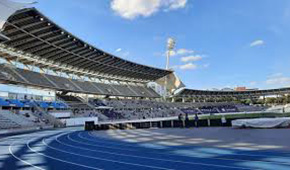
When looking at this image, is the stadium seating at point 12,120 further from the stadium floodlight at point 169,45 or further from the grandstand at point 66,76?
the stadium floodlight at point 169,45

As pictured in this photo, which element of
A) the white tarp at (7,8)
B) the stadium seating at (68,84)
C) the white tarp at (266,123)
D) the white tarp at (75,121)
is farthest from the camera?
Result: the stadium seating at (68,84)

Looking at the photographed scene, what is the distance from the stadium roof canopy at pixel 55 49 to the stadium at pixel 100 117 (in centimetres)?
19

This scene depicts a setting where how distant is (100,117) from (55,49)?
687 inches

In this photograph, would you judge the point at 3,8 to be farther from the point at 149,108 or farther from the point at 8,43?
the point at 149,108

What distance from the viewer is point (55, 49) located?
5034 centimetres

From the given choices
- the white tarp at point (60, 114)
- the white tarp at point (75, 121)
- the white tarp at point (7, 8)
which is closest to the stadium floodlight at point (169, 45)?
the white tarp at point (60, 114)

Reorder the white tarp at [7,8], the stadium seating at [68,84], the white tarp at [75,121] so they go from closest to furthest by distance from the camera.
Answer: the white tarp at [7,8] → the white tarp at [75,121] → the stadium seating at [68,84]

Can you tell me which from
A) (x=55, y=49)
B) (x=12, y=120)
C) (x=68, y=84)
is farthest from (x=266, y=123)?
(x=68, y=84)

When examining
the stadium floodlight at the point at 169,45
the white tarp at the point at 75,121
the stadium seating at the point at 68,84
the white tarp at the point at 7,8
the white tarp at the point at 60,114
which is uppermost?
the stadium floodlight at the point at 169,45

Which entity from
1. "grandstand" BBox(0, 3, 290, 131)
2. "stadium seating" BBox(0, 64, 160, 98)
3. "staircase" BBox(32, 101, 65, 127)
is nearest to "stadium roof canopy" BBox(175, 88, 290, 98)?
"grandstand" BBox(0, 3, 290, 131)

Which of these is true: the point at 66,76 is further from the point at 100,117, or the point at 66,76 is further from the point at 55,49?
the point at 100,117

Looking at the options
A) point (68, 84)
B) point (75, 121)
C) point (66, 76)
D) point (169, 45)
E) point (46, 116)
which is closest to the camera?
point (46, 116)

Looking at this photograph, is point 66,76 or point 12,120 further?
point 66,76

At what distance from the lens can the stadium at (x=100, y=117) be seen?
9.50 m
